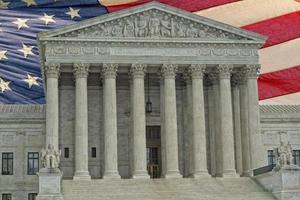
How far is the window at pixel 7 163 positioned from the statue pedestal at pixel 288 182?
82.7ft

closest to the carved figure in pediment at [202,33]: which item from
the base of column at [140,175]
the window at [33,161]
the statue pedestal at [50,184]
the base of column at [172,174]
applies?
the base of column at [172,174]

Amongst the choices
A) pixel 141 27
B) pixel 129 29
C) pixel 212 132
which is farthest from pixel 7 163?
pixel 212 132

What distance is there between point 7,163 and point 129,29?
16.3 meters

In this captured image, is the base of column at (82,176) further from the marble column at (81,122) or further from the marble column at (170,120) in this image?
the marble column at (170,120)

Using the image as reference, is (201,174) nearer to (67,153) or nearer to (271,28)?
(67,153)

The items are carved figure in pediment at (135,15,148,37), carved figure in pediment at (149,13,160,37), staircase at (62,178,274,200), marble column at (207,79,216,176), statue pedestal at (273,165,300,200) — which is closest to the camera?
statue pedestal at (273,165,300,200)

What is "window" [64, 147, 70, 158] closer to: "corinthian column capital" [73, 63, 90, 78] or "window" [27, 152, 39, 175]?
"window" [27, 152, 39, 175]

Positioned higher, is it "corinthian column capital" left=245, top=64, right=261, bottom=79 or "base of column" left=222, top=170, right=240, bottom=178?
"corinthian column capital" left=245, top=64, right=261, bottom=79

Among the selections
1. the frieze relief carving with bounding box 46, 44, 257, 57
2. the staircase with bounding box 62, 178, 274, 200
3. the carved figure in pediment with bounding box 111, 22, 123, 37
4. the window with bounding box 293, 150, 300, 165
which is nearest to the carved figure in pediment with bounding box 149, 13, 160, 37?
the frieze relief carving with bounding box 46, 44, 257, 57

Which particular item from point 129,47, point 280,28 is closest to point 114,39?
point 129,47

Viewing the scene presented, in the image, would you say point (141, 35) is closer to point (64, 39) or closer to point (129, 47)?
point (129, 47)

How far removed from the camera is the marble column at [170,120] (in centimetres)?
6431

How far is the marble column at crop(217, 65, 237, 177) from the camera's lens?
6500 cm

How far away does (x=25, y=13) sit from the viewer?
255 ft
